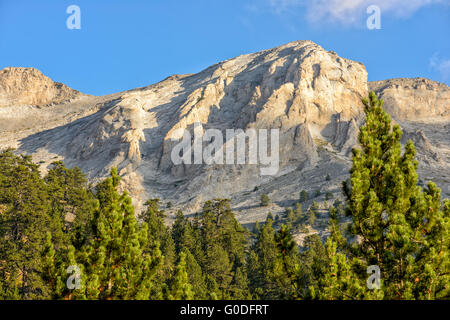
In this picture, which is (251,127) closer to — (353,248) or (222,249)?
(222,249)

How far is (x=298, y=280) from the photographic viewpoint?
57.6 ft

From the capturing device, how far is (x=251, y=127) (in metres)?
123

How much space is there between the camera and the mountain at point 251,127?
103875 mm

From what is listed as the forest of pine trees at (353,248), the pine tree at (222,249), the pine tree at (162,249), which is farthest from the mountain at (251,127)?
the forest of pine trees at (353,248)

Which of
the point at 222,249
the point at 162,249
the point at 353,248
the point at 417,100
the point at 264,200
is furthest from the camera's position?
the point at 417,100

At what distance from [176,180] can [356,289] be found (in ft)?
336

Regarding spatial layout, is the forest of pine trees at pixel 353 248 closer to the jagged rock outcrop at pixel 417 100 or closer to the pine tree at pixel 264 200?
the pine tree at pixel 264 200

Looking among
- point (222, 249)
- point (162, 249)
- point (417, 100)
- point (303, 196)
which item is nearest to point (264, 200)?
point (303, 196)

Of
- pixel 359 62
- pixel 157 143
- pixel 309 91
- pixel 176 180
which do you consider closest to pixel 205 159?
pixel 176 180

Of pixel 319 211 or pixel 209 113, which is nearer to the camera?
pixel 319 211

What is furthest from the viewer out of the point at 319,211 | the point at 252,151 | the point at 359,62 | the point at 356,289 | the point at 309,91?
the point at 359,62

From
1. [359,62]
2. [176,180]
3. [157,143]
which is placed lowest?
[176,180]

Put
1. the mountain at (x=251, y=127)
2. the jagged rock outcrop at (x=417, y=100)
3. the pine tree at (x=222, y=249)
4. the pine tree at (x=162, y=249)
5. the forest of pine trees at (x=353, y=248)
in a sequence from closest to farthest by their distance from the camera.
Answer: the forest of pine trees at (x=353, y=248) < the pine tree at (x=162, y=249) < the pine tree at (x=222, y=249) < the mountain at (x=251, y=127) < the jagged rock outcrop at (x=417, y=100)
